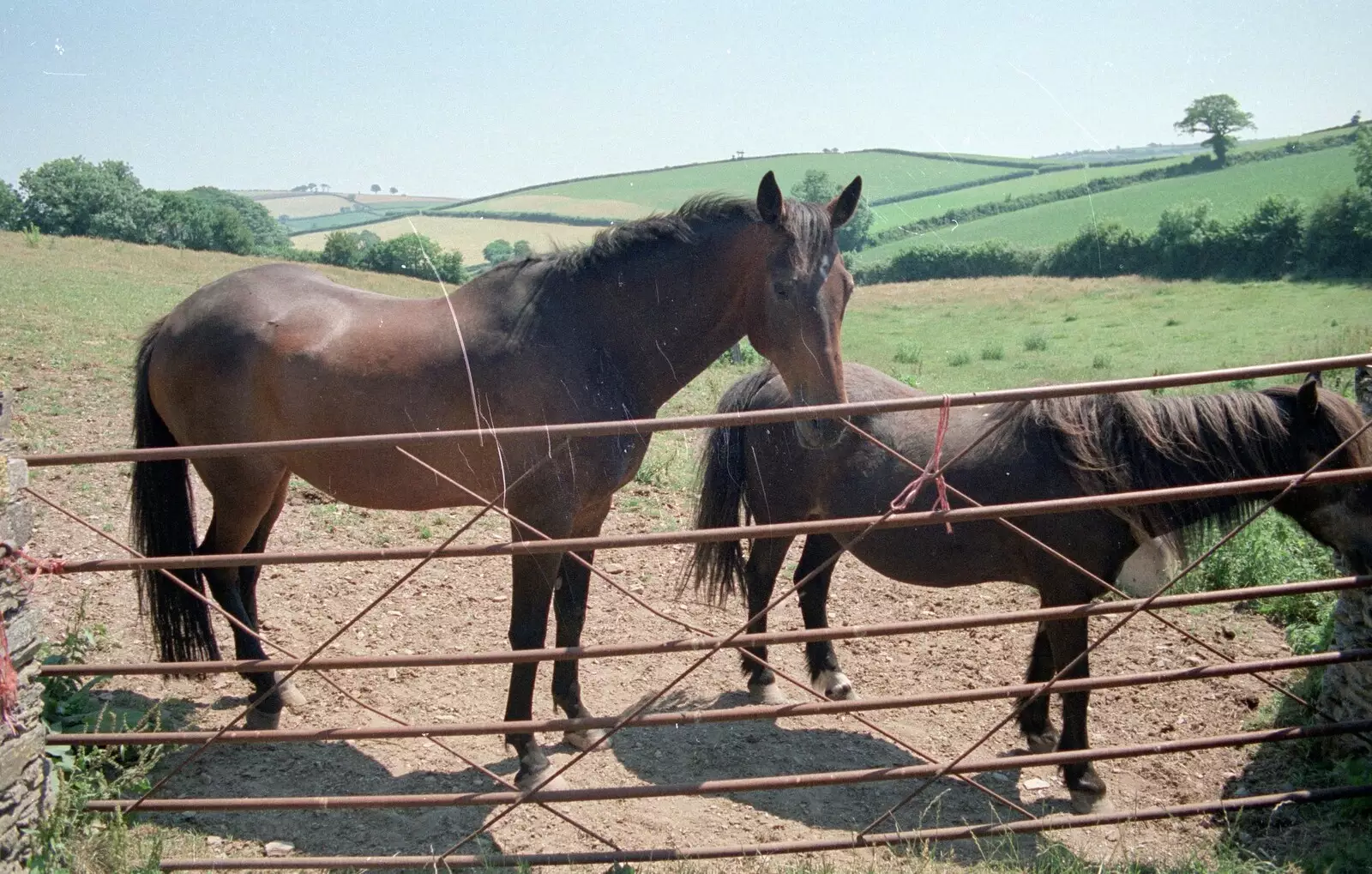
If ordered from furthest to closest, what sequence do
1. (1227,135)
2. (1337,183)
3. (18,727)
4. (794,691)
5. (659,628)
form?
(1227,135)
(1337,183)
(659,628)
(794,691)
(18,727)

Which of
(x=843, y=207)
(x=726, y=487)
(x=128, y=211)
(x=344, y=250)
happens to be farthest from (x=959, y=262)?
(x=128, y=211)

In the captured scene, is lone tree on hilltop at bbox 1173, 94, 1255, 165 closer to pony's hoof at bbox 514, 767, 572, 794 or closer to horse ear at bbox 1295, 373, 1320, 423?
horse ear at bbox 1295, 373, 1320, 423

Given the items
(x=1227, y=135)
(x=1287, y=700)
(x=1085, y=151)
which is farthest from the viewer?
(x=1085, y=151)

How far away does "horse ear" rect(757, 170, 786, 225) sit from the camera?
3930mm

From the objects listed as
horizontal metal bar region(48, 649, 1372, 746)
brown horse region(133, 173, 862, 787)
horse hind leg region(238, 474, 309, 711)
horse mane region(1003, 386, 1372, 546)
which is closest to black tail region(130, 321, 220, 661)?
brown horse region(133, 173, 862, 787)

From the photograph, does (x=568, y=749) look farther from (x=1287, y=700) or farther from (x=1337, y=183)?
(x=1337, y=183)

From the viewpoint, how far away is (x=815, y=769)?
4.60 metres

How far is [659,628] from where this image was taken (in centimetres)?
612

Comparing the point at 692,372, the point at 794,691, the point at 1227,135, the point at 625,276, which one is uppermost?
the point at 1227,135

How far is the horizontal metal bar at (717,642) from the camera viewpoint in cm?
322

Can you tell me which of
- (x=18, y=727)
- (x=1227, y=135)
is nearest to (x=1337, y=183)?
(x=1227, y=135)

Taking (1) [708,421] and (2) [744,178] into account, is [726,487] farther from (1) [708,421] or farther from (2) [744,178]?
(2) [744,178]

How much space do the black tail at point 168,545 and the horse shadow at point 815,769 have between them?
2311 mm

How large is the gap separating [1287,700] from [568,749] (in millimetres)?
3746
